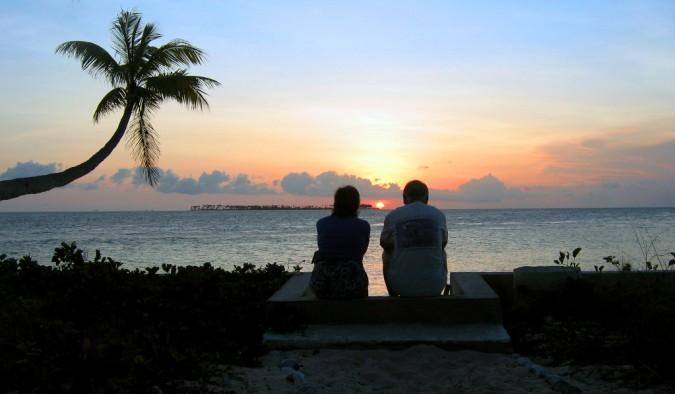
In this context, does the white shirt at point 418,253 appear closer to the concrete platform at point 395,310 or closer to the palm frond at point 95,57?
the concrete platform at point 395,310

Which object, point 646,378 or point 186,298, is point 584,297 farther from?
point 186,298

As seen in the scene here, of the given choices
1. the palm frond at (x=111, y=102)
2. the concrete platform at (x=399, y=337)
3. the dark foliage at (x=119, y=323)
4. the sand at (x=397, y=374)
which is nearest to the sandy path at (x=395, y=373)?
the sand at (x=397, y=374)

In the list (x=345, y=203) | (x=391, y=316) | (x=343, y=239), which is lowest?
(x=391, y=316)

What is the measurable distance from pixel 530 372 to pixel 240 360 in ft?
7.25

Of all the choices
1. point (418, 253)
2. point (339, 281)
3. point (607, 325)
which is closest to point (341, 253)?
point (339, 281)

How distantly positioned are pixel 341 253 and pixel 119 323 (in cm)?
209

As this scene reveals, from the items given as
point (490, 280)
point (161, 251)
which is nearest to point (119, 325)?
point (490, 280)

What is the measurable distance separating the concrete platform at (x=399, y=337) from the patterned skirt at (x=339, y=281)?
0.33 metres

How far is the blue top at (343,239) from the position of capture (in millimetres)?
5836

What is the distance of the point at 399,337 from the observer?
531 centimetres

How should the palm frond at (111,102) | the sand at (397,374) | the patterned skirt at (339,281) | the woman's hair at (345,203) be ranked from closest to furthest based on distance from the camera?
the sand at (397,374) < the patterned skirt at (339,281) < the woman's hair at (345,203) < the palm frond at (111,102)

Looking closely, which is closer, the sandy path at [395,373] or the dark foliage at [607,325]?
the sandy path at [395,373]

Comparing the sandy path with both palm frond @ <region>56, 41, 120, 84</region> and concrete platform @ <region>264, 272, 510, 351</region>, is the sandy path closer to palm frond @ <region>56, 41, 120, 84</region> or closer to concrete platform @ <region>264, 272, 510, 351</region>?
concrete platform @ <region>264, 272, 510, 351</region>

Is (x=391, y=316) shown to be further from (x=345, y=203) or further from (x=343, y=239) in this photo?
(x=345, y=203)
